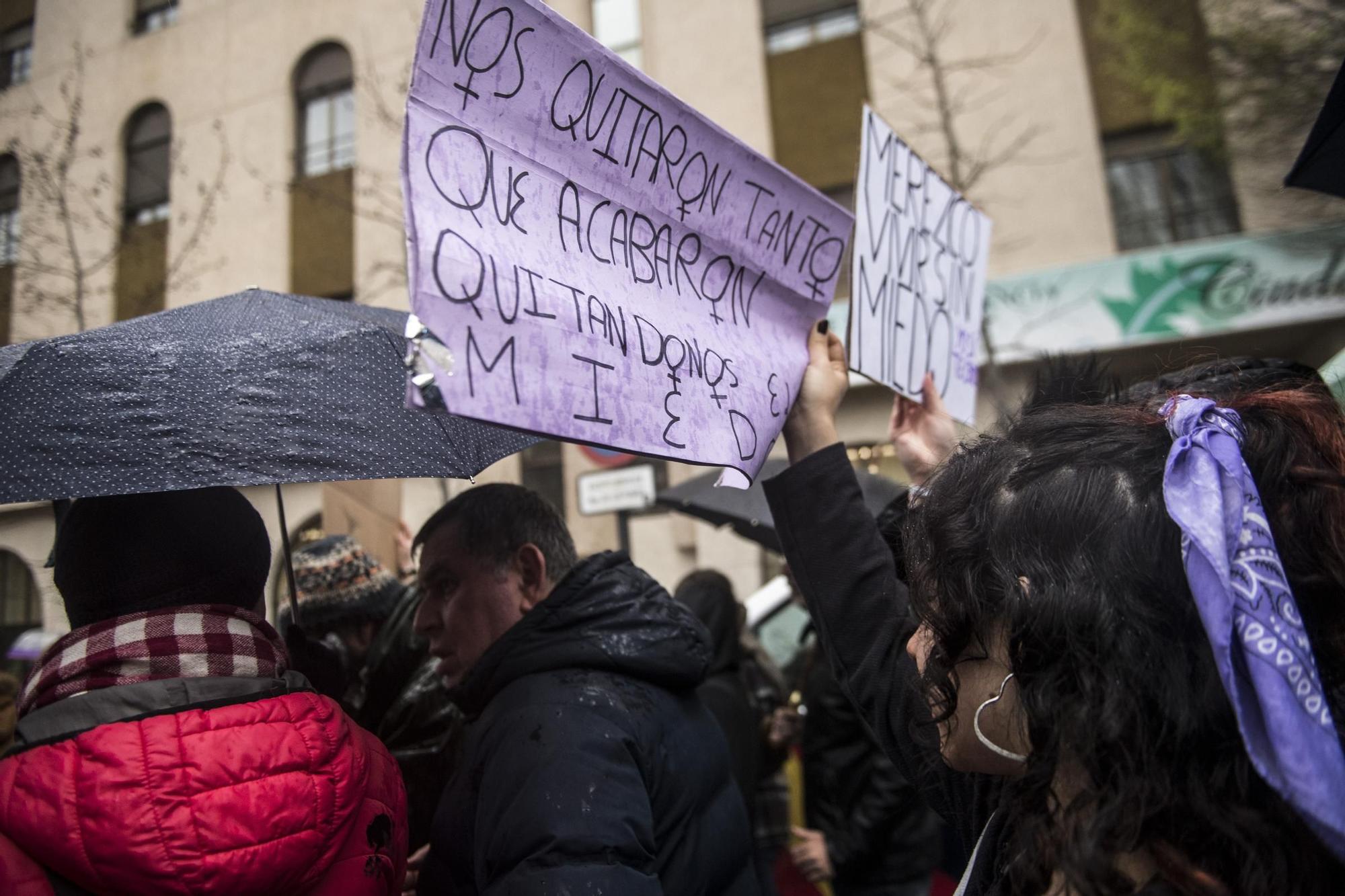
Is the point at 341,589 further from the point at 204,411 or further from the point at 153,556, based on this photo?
the point at 204,411

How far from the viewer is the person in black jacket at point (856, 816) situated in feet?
12.1

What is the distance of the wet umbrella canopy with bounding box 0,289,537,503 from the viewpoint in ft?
4.46

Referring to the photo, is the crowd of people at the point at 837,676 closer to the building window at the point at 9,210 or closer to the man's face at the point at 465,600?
the man's face at the point at 465,600

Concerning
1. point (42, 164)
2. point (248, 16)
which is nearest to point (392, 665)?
point (42, 164)

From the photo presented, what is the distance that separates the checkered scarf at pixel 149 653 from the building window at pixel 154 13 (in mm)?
4265

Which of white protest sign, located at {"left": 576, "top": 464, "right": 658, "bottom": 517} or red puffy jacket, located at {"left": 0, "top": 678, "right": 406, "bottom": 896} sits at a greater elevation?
white protest sign, located at {"left": 576, "top": 464, "right": 658, "bottom": 517}

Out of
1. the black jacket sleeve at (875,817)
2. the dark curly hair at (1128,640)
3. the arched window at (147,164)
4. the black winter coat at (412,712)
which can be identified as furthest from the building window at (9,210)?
the dark curly hair at (1128,640)

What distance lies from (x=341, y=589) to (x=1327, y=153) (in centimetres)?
304

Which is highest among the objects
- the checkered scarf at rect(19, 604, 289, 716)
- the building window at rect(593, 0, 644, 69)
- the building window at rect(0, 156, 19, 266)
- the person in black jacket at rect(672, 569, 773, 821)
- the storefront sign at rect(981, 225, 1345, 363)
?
the building window at rect(593, 0, 644, 69)

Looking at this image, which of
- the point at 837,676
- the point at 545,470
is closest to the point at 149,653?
the point at 837,676

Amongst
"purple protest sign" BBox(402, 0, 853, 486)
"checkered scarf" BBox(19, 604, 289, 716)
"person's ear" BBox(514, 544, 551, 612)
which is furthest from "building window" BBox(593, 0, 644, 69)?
"checkered scarf" BBox(19, 604, 289, 716)

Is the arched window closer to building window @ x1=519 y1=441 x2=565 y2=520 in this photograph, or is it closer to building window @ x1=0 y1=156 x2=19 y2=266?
building window @ x1=0 y1=156 x2=19 y2=266

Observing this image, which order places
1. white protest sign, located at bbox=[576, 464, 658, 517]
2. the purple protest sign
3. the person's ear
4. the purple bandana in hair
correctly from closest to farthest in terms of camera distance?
the purple bandana in hair < the purple protest sign < the person's ear < white protest sign, located at bbox=[576, 464, 658, 517]

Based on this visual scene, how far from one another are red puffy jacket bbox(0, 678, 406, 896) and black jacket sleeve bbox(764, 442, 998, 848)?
838 millimetres
